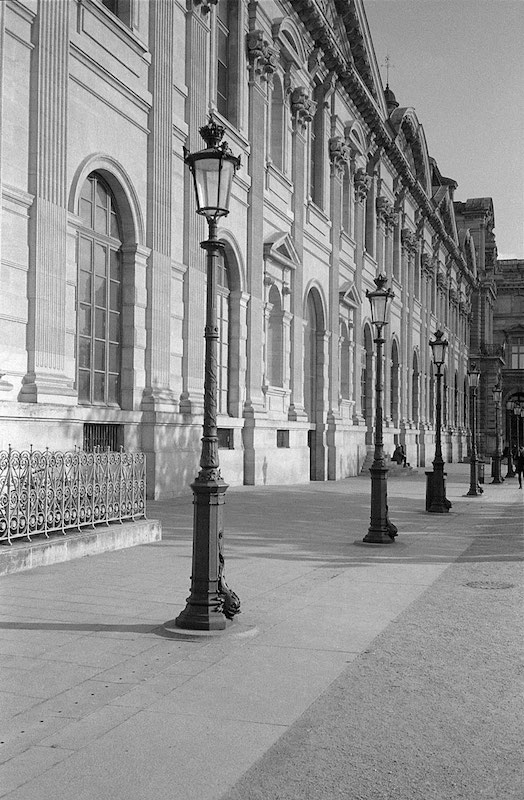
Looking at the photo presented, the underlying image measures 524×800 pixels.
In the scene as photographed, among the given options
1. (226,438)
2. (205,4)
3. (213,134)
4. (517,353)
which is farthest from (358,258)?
(517,353)

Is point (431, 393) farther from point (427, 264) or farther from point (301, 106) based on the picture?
point (301, 106)

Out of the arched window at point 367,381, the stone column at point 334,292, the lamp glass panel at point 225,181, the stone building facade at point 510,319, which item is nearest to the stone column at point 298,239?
the stone column at point 334,292

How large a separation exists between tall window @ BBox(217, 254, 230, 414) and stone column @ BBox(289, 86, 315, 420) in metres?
4.99

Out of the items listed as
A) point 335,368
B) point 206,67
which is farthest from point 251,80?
point 335,368

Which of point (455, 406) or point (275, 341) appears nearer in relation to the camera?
point (275, 341)

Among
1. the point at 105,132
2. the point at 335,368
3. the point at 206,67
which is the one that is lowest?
the point at 335,368

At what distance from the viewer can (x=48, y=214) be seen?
15492 mm

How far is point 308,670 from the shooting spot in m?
6.15

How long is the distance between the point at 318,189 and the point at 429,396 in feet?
86.8

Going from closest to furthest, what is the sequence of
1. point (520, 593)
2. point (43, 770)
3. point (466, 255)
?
point (43, 770)
point (520, 593)
point (466, 255)

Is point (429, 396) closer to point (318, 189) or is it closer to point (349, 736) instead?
point (318, 189)

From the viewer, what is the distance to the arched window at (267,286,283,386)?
2852 cm

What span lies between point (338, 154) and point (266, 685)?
103 ft

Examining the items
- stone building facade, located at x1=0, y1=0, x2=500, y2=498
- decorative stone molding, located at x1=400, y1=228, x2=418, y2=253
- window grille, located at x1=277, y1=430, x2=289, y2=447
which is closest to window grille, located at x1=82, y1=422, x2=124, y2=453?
stone building facade, located at x1=0, y1=0, x2=500, y2=498
